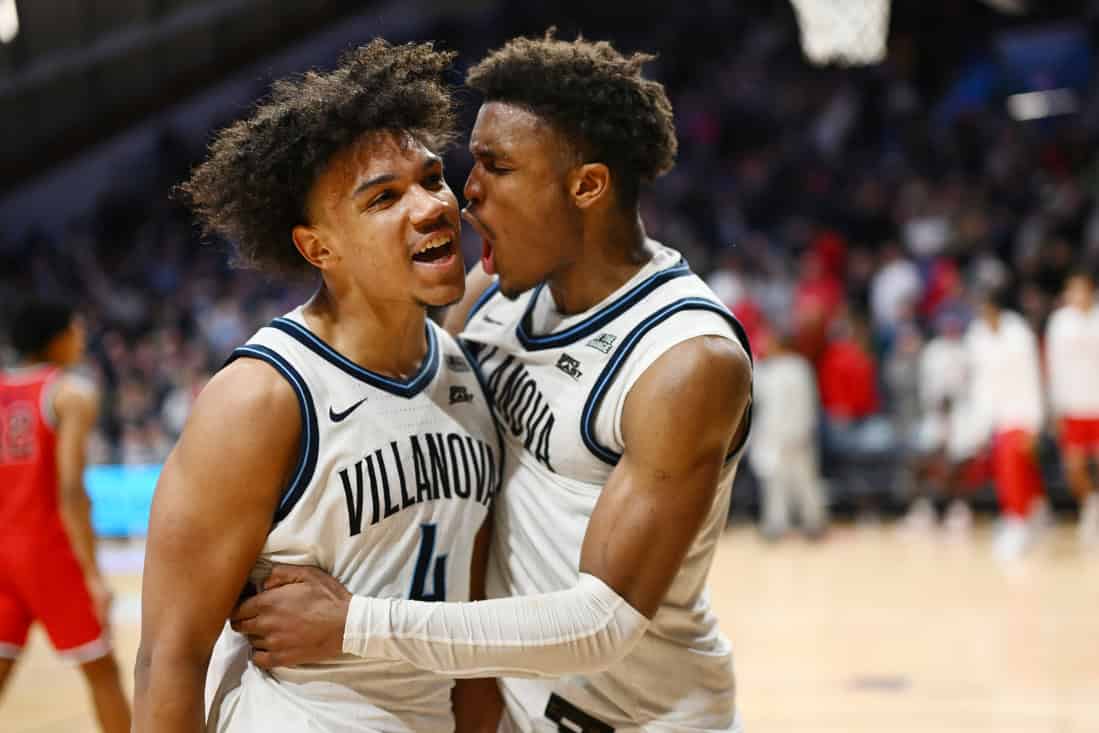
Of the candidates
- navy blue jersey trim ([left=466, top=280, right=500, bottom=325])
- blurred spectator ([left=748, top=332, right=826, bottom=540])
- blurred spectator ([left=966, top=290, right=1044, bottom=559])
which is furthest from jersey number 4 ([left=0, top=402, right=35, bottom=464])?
blurred spectator ([left=966, top=290, right=1044, bottom=559])

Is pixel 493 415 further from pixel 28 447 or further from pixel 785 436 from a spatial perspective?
pixel 785 436

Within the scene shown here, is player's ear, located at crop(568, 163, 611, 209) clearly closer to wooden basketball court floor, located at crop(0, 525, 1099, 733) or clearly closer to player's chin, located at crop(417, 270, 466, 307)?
player's chin, located at crop(417, 270, 466, 307)

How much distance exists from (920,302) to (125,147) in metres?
11.7

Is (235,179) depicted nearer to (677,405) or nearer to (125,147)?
(677,405)

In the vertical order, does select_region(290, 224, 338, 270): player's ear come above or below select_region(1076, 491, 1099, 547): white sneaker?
above

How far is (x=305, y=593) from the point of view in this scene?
2.14 metres

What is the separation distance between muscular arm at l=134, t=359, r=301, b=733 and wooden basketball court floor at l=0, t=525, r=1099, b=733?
383 centimetres

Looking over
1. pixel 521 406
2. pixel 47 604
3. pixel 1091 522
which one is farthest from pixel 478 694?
pixel 1091 522

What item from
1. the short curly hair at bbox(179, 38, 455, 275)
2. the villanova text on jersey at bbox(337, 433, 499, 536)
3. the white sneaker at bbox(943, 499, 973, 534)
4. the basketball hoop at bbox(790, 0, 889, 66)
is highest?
the basketball hoop at bbox(790, 0, 889, 66)

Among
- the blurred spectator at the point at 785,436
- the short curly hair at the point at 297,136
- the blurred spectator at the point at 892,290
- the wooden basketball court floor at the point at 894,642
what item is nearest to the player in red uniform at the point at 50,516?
the wooden basketball court floor at the point at 894,642

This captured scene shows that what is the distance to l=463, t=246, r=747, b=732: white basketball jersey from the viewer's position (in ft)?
8.14

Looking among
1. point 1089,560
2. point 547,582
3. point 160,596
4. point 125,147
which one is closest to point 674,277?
point 547,582

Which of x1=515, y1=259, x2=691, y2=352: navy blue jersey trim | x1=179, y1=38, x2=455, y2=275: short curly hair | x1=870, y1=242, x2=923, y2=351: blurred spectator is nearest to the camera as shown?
x1=179, y1=38, x2=455, y2=275: short curly hair

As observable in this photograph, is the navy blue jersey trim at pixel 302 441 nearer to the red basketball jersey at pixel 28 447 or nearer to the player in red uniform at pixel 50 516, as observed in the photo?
the player in red uniform at pixel 50 516
